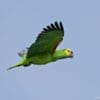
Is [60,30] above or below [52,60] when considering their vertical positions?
above

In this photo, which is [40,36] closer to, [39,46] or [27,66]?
[39,46]

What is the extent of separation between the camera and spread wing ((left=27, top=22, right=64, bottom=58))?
63.2 feet

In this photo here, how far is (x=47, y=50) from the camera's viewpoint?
1972cm

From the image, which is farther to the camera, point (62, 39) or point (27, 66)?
point (62, 39)

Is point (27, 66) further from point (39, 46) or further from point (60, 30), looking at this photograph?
point (60, 30)

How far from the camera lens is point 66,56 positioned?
1916 centimetres

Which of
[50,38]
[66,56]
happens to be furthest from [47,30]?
[66,56]

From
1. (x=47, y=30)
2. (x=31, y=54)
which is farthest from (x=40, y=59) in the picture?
(x=47, y=30)

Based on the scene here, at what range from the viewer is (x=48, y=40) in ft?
65.1

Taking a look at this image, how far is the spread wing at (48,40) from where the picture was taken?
63.2 ft

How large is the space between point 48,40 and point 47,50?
0.47m

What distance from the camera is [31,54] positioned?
19.0m

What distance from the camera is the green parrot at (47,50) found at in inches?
742

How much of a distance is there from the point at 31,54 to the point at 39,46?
640mm
